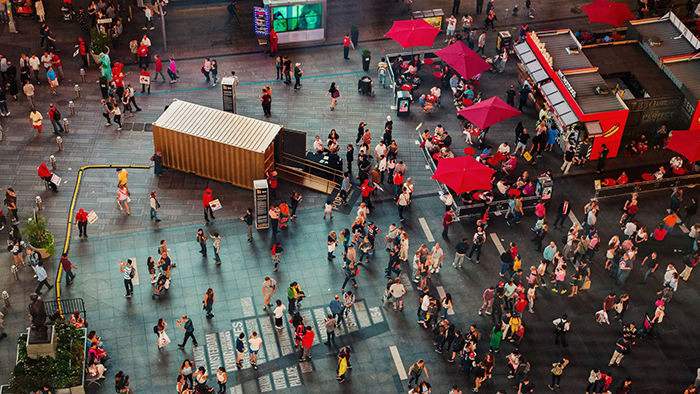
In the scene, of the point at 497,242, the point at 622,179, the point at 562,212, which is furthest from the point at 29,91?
the point at 622,179

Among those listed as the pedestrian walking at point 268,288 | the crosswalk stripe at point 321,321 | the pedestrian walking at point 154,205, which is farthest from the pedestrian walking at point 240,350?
the pedestrian walking at point 154,205

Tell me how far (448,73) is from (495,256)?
12.7 meters

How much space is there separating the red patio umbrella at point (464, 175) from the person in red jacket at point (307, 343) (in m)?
8.74

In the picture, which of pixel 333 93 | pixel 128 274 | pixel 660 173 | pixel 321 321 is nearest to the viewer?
pixel 128 274

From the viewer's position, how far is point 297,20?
44.3 m

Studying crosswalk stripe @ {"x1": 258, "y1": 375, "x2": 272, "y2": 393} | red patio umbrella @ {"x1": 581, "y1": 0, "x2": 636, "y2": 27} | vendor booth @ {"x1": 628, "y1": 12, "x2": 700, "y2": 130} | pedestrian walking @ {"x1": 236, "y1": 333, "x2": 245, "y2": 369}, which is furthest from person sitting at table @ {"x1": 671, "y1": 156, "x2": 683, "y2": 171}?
pedestrian walking @ {"x1": 236, "y1": 333, "x2": 245, "y2": 369}

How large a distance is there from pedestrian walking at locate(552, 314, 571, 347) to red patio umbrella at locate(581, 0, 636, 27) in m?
20.8

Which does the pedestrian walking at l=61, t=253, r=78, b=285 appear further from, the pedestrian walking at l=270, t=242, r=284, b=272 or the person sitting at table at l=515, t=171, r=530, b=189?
the person sitting at table at l=515, t=171, r=530, b=189

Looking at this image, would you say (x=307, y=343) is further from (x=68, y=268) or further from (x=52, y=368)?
(x=68, y=268)

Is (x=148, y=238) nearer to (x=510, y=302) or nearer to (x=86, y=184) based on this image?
(x=86, y=184)

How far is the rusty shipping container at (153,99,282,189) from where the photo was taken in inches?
1350

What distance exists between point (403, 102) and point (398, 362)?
15.4 metres

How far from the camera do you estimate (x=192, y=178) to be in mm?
35938

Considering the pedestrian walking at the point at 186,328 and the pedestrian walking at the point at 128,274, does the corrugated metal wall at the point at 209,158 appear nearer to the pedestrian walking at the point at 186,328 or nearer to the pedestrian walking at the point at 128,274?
the pedestrian walking at the point at 128,274
